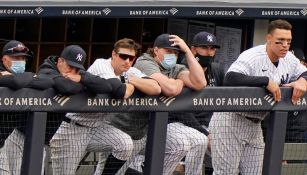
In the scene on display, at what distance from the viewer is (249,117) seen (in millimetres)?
8172

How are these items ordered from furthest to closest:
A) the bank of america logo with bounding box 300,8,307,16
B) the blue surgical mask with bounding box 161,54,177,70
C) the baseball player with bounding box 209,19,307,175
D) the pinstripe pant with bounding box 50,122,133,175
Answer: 1. the bank of america logo with bounding box 300,8,307,16
2. the blue surgical mask with bounding box 161,54,177,70
3. the baseball player with bounding box 209,19,307,175
4. the pinstripe pant with bounding box 50,122,133,175

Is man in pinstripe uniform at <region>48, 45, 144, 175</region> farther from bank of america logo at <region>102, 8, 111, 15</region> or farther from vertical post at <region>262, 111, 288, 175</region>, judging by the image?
bank of america logo at <region>102, 8, 111, 15</region>

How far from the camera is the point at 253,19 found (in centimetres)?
1394

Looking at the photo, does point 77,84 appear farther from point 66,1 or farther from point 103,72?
point 66,1

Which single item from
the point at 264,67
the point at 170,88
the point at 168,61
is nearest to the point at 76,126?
the point at 170,88

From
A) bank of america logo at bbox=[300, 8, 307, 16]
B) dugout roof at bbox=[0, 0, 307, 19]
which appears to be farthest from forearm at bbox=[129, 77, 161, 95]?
bank of america logo at bbox=[300, 8, 307, 16]

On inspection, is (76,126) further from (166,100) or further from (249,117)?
(249,117)

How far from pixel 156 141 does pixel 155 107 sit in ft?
0.77

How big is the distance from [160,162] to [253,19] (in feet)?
21.5

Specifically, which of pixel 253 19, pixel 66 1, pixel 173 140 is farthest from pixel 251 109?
pixel 253 19

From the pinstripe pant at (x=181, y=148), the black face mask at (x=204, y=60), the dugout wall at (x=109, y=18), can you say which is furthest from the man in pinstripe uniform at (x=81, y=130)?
the dugout wall at (x=109, y=18)

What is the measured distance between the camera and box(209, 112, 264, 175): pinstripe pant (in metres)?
8.12

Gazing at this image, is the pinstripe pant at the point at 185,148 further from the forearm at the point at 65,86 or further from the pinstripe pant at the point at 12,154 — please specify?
the pinstripe pant at the point at 12,154

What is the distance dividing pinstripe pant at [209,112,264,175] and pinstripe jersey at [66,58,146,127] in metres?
0.69
